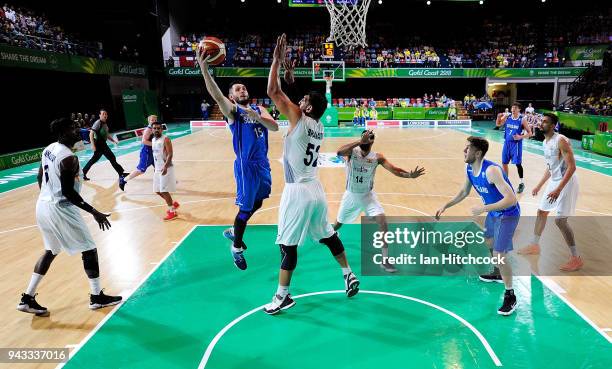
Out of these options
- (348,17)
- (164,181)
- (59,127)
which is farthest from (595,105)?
(59,127)

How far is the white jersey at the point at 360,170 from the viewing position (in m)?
5.36

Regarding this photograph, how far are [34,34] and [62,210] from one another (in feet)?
60.9

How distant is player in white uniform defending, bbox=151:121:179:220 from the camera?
772 cm

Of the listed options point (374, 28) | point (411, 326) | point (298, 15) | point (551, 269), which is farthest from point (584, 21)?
point (411, 326)

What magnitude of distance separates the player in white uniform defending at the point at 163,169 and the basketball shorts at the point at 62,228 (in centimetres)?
342

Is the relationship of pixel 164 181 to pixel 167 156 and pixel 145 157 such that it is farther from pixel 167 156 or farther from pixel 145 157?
pixel 145 157

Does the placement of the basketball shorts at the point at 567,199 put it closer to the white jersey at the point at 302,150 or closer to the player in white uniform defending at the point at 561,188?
the player in white uniform defending at the point at 561,188

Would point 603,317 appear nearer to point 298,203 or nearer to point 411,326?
point 411,326

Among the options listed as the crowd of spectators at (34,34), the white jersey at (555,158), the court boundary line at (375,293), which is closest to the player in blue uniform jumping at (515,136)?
the white jersey at (555,158)

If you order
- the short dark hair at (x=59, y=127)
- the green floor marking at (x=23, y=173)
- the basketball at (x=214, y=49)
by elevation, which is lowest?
the green floor marking at (x=23, y=173)

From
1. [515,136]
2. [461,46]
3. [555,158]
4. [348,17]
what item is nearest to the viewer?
[555,158]

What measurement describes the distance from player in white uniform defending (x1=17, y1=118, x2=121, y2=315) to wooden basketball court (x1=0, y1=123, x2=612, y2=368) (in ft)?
1.28

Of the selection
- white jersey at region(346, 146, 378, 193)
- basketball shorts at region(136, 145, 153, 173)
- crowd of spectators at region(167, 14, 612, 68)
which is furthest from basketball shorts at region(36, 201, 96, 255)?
crowd of spectators at region(167, 14, 612, 68)

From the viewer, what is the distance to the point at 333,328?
13.3 ft
